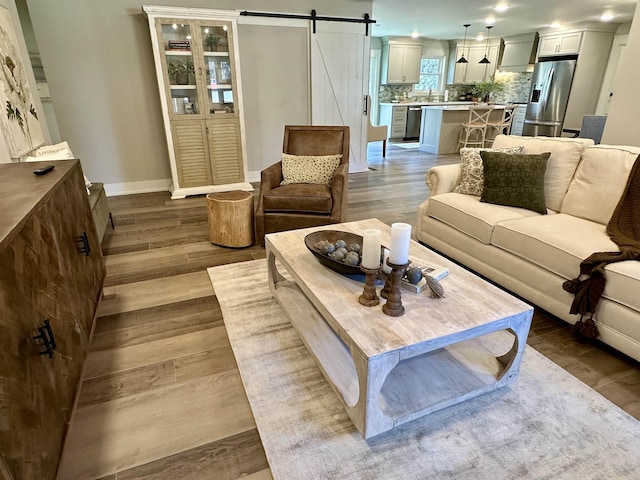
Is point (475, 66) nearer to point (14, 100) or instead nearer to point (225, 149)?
point (225, 149)

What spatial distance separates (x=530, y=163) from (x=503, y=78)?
821 centimetres

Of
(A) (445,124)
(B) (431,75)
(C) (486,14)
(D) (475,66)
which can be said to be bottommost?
(A) (445,124)

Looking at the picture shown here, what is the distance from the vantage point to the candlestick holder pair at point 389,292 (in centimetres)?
139

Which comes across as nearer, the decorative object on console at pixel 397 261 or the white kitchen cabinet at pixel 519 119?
the decorative object on console at pixel 397 261

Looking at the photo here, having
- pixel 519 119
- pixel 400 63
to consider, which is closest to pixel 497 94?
pixel 519 119

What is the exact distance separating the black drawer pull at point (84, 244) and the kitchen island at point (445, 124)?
6.53 metres

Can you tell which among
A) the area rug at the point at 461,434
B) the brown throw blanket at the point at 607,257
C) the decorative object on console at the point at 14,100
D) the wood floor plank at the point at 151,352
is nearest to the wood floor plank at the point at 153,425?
the area rug at the point at 461,434

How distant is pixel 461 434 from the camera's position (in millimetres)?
1459

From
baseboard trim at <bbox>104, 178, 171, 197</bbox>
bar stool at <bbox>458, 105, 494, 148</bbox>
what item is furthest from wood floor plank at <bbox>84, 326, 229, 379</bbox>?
bar stool at <bbox>458, 105, 494, 148</bbox>

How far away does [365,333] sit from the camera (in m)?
1.35

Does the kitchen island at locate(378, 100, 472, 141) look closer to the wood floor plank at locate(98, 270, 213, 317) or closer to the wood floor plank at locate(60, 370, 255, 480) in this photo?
the wood floor plank at locate(98, 270, 213, 317)

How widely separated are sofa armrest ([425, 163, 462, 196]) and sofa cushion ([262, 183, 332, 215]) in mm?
828

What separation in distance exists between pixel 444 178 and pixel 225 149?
2816mm

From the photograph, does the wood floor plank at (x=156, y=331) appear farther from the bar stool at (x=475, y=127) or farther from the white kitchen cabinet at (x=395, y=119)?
the white kitchen cabinet at (x=395, y=119)
